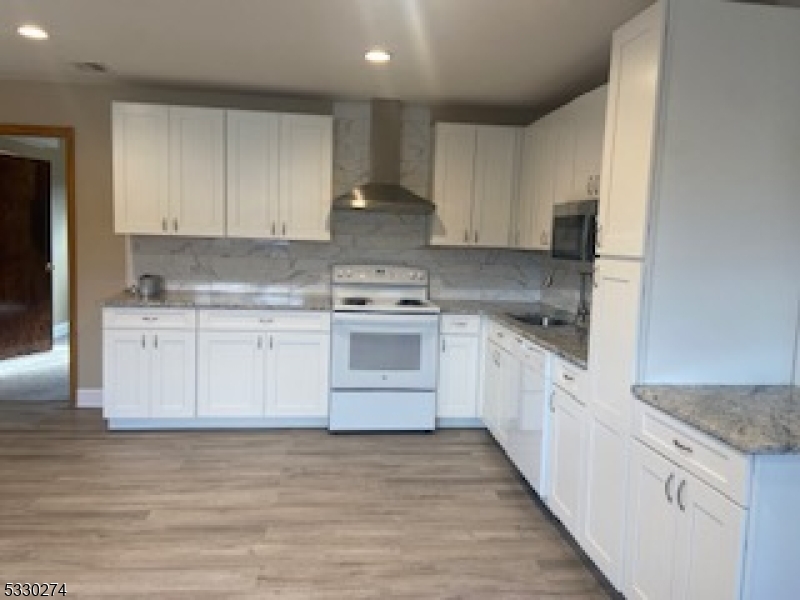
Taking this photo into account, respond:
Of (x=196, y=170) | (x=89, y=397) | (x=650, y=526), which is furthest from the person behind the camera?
(x=89, y=397)

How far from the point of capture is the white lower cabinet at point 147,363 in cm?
418

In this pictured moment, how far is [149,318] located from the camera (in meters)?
4.18

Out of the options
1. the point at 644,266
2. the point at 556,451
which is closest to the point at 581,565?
the point at 556,451

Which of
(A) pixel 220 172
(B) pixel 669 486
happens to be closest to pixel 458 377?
(A) pixel 220 172

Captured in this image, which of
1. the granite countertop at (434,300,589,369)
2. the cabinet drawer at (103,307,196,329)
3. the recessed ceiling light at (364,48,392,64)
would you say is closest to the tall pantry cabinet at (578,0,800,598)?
Answer: the granite countertop at (434,300,589,369)

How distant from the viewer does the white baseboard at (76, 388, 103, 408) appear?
189 inches

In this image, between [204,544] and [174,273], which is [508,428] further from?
[174,273]

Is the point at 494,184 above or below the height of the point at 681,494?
above

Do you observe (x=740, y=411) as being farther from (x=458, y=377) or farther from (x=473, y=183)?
(x=473, y=183)

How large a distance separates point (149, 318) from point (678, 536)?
3.49 m

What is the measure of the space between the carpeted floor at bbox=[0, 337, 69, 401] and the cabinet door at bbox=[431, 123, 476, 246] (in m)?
3.41

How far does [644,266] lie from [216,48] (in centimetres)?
268

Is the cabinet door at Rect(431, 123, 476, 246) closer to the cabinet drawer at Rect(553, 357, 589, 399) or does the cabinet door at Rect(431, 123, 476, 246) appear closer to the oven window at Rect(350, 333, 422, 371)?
the oven window at Rect(350, 333, 422, 371)

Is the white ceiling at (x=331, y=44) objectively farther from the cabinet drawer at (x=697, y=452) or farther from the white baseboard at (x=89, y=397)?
the white baseboard at (x=89, y=397)
